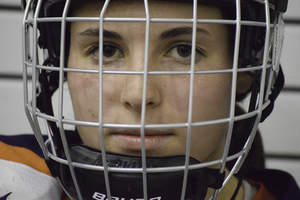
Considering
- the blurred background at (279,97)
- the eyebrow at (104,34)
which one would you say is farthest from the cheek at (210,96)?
the blurred background at (279,97)

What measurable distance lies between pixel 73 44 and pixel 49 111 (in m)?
0.21

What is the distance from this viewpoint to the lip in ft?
2.26

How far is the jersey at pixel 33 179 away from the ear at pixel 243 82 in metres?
0.37

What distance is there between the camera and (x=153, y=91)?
65 centimetres

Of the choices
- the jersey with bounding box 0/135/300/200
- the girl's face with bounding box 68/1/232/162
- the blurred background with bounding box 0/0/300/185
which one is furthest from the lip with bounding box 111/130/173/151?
the blurred background with bounding box 0/0/300/185

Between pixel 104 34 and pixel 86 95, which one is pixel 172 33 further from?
pixel 86 95

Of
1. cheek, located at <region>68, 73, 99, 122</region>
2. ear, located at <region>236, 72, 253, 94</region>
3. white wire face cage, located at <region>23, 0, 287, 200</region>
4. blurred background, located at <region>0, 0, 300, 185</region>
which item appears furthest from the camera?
blurred background, located at <region>0, 0, 300, 185</region>

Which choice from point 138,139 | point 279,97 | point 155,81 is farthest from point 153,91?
point 279,97

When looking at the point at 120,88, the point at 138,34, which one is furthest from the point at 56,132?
the point at 138,34

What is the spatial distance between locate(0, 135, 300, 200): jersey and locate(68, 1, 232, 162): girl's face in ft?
0.75

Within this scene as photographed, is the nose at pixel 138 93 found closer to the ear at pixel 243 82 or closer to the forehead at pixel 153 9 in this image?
the forehead at pixel 153 9

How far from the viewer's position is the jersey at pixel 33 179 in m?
0.81

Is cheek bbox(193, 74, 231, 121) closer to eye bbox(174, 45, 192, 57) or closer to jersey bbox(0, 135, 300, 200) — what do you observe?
eye bbox(174, 45, 192, 57)

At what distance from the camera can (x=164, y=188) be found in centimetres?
65
